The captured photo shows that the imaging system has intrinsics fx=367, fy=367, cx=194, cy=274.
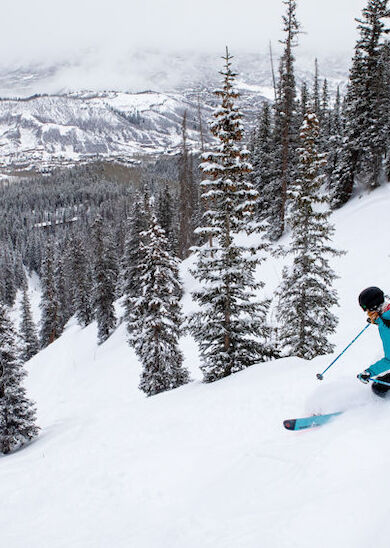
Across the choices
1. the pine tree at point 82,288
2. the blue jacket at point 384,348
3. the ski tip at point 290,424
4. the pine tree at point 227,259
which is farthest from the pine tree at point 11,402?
the pine tree at point 82,288

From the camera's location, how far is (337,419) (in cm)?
597

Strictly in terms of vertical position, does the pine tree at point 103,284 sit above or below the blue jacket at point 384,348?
below

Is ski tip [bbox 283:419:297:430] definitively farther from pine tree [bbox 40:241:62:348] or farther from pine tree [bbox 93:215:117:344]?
pine tree [bbox 40:241:62:348]

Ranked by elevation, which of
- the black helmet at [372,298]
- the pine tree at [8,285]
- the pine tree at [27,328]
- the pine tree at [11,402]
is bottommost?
the pine tree at [8,285]

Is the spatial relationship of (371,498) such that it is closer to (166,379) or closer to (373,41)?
(166,379)

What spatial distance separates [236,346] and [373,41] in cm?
2771

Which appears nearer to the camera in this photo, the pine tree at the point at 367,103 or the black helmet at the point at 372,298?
the black helmet at the point at 372,298

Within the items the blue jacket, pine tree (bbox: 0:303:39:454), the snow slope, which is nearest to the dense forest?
pine tree (bbox: 0:303:39:454)

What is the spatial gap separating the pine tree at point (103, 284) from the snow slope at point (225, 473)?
28678 millimetres

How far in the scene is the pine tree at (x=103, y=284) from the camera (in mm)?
40781

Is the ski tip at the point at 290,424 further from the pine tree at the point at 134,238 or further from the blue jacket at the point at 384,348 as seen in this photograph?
the pine tree at the point at 134,238

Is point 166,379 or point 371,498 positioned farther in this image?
point 166,379

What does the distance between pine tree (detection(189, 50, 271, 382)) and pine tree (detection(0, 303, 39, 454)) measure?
10.7m

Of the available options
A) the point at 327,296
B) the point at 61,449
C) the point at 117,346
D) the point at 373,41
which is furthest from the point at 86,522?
the point at 373,41
